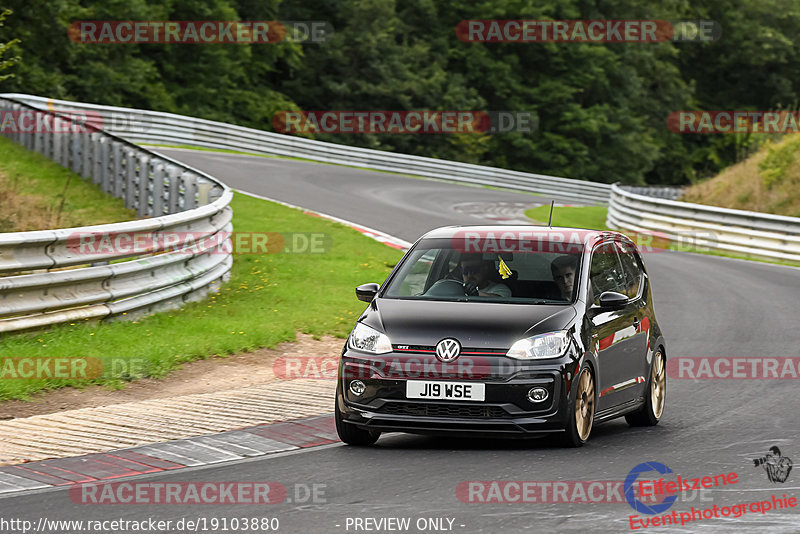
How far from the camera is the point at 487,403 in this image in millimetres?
8422

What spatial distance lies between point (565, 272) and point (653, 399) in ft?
4.98

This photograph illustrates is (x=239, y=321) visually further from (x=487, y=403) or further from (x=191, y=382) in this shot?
(x=487, y=403)

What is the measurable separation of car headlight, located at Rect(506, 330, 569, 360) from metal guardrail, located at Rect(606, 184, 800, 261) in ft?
62.3

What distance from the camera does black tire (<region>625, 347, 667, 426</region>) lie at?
1010cm

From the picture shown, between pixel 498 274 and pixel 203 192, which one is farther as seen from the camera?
pixel 203 192

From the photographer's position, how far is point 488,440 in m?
9.24

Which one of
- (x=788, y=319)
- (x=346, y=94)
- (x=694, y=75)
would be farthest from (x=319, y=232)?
(x=694, y=75)

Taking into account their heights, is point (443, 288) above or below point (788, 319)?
above

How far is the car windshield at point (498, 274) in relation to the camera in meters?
9.38

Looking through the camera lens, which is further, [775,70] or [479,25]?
[775,70]

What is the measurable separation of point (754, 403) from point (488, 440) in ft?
9.43

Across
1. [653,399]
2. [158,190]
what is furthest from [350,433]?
[158,190]

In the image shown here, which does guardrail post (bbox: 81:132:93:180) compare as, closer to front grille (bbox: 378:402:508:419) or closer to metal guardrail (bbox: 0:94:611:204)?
metal guardrail (bbox: 0:94:611:204)

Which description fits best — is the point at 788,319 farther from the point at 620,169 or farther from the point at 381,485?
the point at 620,169
